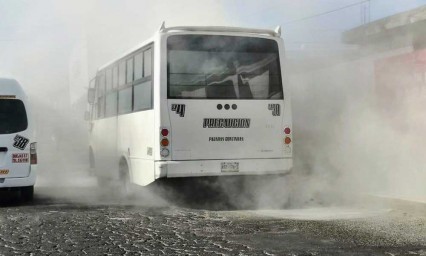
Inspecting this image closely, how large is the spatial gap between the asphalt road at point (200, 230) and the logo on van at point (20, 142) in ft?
2.54

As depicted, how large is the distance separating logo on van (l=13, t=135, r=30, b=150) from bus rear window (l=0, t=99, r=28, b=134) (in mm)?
105

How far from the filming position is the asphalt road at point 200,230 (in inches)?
171

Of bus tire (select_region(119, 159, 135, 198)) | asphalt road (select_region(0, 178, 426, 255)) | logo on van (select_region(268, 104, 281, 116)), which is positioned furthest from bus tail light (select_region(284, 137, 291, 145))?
bus tire (select_region(119, 159, 135, 198))

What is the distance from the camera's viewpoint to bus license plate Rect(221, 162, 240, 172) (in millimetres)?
6731

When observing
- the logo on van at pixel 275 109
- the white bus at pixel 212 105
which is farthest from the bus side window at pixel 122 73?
the logo on van at pixel 275 109

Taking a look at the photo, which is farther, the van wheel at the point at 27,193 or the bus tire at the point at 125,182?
the bus tire at the point at 125,182

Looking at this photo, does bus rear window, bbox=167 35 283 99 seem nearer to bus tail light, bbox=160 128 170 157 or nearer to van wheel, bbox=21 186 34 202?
bus tail light, bbox=160 128 170 157

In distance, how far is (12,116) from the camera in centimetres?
710

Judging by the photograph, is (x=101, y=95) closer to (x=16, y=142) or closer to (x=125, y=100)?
(x=125, y=100)

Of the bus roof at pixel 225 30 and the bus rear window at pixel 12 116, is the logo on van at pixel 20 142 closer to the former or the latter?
the bus rear window at pixel 12 116

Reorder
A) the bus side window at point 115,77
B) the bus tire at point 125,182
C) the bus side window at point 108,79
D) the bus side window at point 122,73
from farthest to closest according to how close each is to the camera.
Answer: the bus side window at point 108,79 → the bus side window at point 115,77 → the bus side window at point 122,73 → the bus tire at point 125,182

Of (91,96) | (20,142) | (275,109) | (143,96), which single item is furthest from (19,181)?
(91,96)

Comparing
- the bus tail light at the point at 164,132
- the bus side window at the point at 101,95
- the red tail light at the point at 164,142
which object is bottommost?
the red tail light at the point at 164,142

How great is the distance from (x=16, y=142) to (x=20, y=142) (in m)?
0.05
